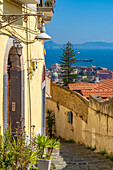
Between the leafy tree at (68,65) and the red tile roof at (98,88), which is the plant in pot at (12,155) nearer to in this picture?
the red tile roof at (98,88)

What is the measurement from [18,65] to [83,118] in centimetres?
762

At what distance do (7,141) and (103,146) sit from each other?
20.8 feet

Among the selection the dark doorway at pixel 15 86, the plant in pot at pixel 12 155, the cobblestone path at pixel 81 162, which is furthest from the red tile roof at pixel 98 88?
the plant in pot at pixel 12 155

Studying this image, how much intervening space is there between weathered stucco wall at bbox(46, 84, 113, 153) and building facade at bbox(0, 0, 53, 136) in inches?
106

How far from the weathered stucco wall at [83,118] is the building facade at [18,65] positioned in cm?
270

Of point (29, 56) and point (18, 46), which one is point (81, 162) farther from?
point (18, 46)

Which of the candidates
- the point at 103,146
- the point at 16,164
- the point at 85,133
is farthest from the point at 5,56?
the point at 85,133

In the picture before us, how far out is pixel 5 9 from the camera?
6109 millimetres

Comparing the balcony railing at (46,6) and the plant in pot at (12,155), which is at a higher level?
the balcony railing at (46,6)

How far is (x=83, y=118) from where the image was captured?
47.0 ft

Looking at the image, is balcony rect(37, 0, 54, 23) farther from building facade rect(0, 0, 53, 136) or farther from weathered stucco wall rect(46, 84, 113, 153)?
weathered stucco wall rect(46, 84, 113, 153)

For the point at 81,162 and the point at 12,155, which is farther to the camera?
the point at 81,162

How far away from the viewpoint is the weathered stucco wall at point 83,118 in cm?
1090

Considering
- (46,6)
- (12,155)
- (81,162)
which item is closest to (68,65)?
(46,6)
